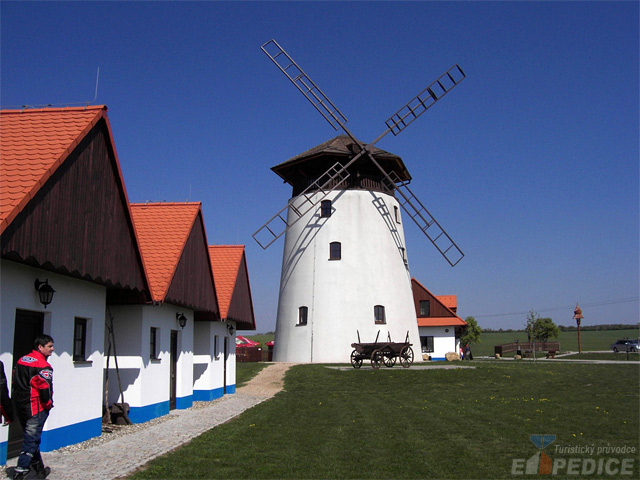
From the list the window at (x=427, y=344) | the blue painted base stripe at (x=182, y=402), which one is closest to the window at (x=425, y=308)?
the window at (x=427, y=344)

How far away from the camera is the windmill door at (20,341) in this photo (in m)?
9.02

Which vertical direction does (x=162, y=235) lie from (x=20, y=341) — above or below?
above

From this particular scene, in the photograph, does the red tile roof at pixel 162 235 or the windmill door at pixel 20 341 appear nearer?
the windmill door at pixel 20 341

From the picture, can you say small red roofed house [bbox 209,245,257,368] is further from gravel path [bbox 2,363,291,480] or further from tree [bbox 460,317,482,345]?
tree [bbox 460,317,482,345]

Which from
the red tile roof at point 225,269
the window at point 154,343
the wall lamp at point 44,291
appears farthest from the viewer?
the red tile roof at point 225,269

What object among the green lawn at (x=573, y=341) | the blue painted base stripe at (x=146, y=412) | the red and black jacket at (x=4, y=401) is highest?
the red and black jacket at (x=4, y=401)

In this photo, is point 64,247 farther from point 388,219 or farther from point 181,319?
point 388,219

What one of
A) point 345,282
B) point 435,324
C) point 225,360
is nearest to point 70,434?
point 225,360

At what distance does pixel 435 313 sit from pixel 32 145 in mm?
42947

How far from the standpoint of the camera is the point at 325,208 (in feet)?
113

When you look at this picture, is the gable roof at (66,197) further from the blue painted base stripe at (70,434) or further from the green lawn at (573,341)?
the green lawn at (573,341)

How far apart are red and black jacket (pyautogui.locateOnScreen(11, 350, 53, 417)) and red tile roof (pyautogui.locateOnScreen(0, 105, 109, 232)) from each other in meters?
1.76

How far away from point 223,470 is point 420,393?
39.4ft

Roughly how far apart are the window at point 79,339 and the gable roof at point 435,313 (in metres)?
39.1
